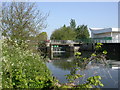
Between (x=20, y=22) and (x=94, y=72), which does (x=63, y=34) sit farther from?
Result: (x=94, y=72)

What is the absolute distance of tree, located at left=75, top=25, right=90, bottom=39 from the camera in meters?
71.5

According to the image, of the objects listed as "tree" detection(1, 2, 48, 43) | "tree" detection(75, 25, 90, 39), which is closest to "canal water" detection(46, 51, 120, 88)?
"tree" detection(1, 2, 48, 43)

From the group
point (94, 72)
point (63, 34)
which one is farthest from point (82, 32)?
point (94, 72)

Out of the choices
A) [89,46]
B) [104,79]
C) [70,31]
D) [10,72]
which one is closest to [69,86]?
[10,72]

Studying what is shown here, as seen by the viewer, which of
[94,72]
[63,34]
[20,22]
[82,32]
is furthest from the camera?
[82,32]

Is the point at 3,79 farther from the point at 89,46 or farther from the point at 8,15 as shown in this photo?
the point at 89,46

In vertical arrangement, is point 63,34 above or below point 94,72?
above

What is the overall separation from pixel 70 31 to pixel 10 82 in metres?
60.4

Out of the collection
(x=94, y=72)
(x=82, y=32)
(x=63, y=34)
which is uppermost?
(x=82, y=32)

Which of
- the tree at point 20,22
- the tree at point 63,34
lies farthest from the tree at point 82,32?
the tree at point 20,22

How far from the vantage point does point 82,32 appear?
7319cm

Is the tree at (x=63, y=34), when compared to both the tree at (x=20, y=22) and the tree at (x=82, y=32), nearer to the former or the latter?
the tree at (x=82, y=32)

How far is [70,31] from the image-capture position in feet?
211

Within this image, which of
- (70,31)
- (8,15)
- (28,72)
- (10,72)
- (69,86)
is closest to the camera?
(69,86)
